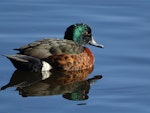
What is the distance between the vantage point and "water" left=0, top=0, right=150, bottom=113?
447 inches

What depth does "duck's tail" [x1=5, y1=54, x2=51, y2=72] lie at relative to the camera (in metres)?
13.2

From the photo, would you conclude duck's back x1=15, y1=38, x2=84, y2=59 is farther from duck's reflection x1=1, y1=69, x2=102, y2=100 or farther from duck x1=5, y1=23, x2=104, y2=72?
duck's reflection x1=1, y1=69, x2=102, y2=100

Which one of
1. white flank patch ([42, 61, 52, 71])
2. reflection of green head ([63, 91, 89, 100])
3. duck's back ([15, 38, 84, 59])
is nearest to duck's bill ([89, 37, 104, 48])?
duck's back ([15, 38, 84, 59])

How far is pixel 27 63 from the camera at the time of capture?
43.9 feet

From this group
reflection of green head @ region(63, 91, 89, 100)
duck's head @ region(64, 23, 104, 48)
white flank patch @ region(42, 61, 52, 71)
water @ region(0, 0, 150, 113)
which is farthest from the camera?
duck's head @ region(64, 23, 104, 48)

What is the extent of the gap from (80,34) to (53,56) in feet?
3.56

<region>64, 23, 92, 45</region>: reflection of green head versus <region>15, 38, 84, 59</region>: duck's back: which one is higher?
<region>64, 23, 92, 45</region>: reflection of green head

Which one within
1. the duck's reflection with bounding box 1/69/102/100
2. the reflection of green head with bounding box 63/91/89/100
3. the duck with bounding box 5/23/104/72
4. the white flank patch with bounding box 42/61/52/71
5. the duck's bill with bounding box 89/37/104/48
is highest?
the duck's bill with bounding box 89/37/104/48

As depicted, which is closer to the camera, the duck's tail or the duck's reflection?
the duck's reflection

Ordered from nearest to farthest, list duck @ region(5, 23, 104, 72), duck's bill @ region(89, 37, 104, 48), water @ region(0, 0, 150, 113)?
water @ region(0, 0, 150, 113), duck @ region(5, 23, 104, 72), duck's bill @ region(89, 37, 104, 48)

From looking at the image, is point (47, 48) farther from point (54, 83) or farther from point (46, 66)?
point (54, 83)

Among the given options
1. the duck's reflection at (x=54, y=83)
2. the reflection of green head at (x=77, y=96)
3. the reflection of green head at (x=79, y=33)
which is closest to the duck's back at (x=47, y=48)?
the duck's reflection at (x=54, y=83)

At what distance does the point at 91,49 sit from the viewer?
14805mm

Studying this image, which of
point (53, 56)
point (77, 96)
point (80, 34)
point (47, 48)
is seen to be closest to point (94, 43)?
point (80, 34)
